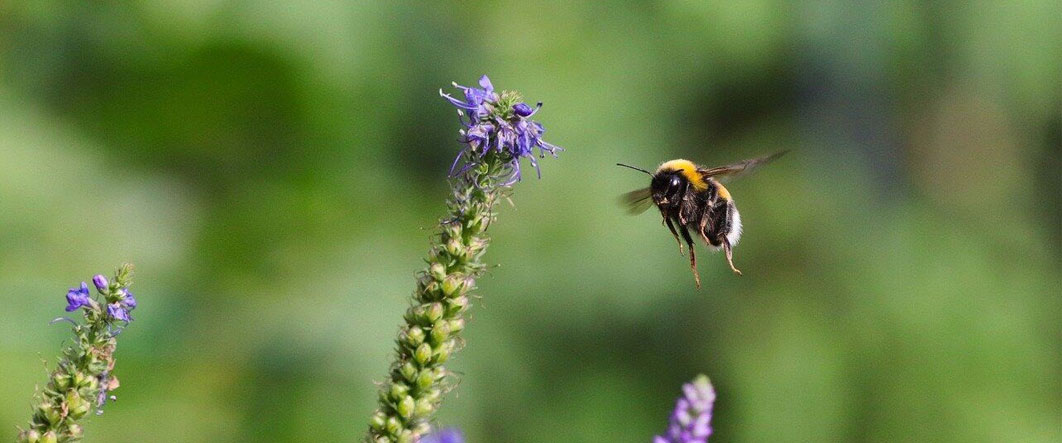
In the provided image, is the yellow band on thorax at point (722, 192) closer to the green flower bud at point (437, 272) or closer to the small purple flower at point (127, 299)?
the green flower bud at point (437, 272)

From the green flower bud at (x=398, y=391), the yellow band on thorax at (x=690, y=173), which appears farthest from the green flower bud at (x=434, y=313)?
the yellow band on thorax at (x=690, y=173)

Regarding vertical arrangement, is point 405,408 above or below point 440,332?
below

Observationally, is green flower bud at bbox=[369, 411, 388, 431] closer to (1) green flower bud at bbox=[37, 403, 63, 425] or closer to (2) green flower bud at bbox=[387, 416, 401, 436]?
(2) green flower bud at bbox=[387, 416, 401, 436]

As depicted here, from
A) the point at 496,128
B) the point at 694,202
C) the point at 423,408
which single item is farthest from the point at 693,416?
the point at 694,202

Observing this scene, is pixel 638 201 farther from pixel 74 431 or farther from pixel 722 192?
pixel 74 431

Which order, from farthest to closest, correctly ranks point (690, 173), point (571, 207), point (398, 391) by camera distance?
1. point (571, 207)
2. point (690, 173)
3. point (398, 391)

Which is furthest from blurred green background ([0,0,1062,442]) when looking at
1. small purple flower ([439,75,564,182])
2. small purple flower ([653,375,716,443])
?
small purple flower ([653,375,716,443])

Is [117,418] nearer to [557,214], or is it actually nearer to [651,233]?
[557,214]
